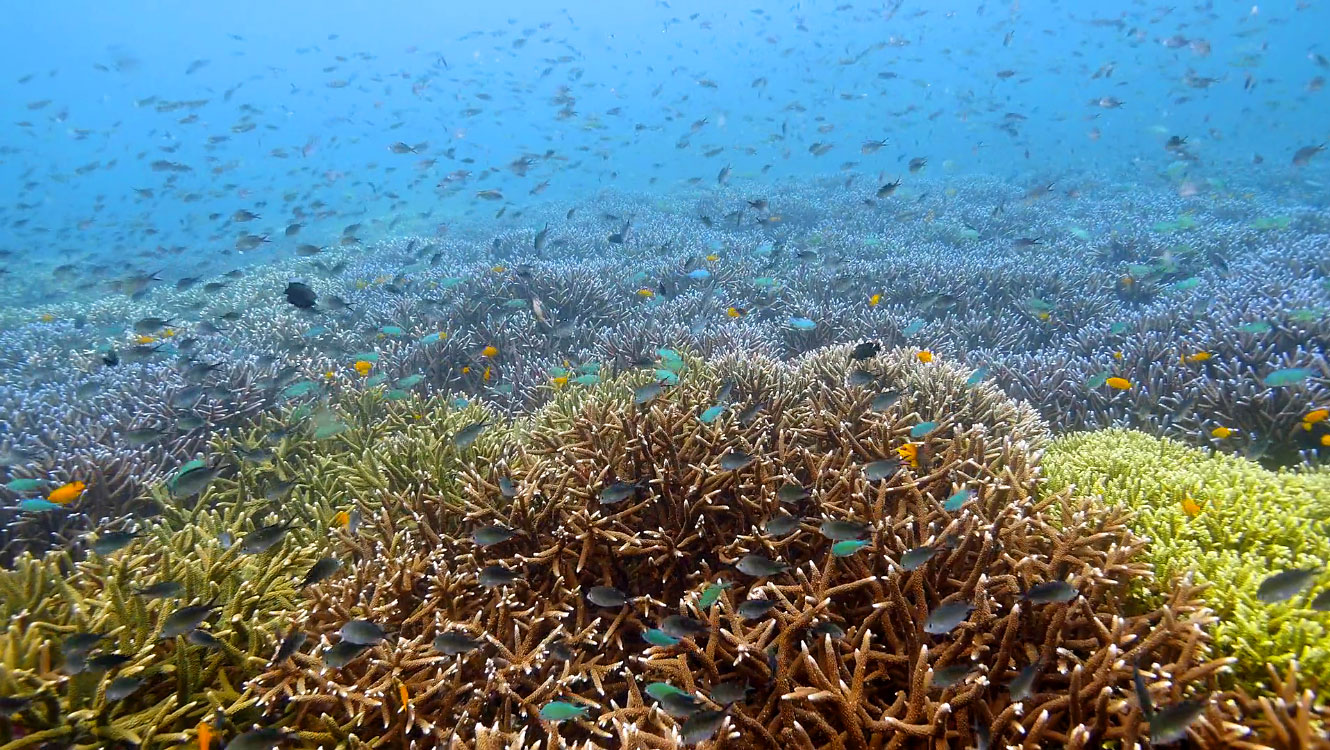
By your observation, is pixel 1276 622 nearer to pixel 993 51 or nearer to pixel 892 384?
pixel 892 384

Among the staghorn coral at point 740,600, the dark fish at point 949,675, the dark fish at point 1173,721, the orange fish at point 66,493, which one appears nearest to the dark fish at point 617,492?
the staghorn coral at point 740,600

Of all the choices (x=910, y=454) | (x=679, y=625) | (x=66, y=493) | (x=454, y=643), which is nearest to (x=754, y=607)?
(x=679, y=625)

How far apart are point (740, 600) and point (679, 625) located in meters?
0.57

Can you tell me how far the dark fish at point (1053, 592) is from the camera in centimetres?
250

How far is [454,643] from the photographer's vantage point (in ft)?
9.27

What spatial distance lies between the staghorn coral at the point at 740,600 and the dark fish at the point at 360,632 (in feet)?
0.99

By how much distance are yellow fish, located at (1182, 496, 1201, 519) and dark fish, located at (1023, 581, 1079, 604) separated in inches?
69.0

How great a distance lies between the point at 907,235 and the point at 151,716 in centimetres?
1767

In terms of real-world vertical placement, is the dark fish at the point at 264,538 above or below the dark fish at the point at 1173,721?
below

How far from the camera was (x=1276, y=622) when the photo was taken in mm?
2623

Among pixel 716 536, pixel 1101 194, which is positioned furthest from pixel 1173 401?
pixel 1101 194

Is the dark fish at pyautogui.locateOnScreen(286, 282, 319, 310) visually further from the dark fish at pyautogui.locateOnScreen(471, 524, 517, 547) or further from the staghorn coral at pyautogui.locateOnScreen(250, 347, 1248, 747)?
the dark fish at pyautogui.locateOnScreen(471, 524, 517, 547)

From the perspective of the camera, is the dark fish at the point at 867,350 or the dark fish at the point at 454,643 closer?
the dark fish at the point at 454,643

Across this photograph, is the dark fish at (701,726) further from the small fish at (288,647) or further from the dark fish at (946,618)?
the small fish at (288,647)
